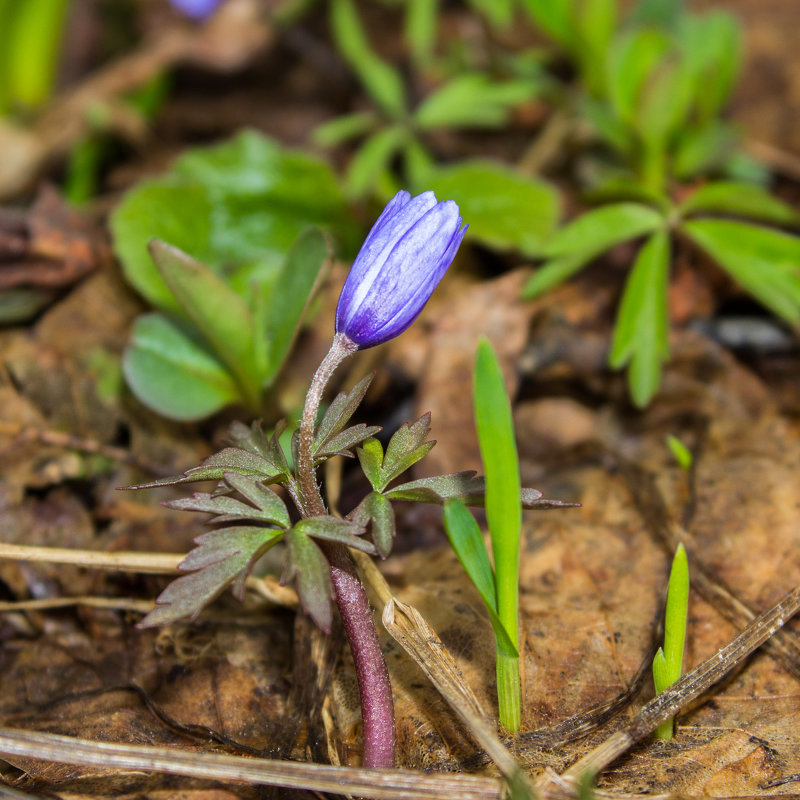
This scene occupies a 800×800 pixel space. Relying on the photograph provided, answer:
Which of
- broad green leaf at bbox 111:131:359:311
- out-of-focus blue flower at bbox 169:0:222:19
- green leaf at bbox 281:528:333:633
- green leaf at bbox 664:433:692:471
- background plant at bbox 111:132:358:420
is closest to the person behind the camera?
green leaf at bbox 281:528:333:633

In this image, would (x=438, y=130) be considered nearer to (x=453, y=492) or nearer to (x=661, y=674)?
(x=453, y=492)

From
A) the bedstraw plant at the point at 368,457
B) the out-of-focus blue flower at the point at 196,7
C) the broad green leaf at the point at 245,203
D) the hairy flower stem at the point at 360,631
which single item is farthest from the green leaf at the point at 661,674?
the out-of-focus blue flower at the point at 196,7

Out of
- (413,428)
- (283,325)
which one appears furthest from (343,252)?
(413,428)

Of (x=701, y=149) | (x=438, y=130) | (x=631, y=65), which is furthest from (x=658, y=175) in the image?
(x=438, y=130)

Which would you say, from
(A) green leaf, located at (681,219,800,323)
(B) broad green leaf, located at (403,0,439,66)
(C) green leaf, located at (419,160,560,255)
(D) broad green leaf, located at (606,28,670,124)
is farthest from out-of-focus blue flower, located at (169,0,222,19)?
(A) green leaf, located at (681,219,800,323)

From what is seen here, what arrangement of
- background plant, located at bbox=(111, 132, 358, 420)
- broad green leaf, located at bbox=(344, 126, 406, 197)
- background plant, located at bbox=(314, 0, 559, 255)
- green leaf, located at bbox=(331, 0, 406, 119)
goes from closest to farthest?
background plant, located at bbox=(111, 132, 358, 420)
background plant, located at bbox=(314, 0, 559, 255)
broad green leaf, located at bbox=(344, 126, 406, 197)
green leaf, located at bbox=(331, 0, 406, 119)

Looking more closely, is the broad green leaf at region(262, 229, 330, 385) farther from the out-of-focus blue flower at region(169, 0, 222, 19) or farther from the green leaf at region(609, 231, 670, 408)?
the out-of-focus blue flower at region(169, 0, 222, 19)

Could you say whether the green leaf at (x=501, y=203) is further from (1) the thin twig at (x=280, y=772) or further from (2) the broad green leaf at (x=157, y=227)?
(1) the thin twig at (x=280, y=772)
